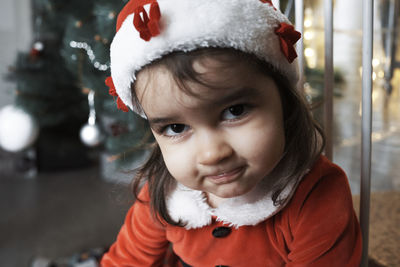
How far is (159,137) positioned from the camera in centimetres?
45

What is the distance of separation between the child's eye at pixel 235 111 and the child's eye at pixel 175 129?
0.18 ft

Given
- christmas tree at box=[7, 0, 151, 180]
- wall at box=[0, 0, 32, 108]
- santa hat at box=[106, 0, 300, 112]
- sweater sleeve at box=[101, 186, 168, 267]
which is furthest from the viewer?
wall at box=[0, 0, 32, 108]

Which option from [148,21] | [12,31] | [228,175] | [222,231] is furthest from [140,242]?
[12,31]

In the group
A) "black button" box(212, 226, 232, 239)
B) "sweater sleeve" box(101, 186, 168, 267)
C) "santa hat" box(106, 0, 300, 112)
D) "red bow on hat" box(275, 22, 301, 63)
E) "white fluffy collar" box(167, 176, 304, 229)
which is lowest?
"sweater sleeve" box(101, 186, 168, 267)

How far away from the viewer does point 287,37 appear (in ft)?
1.38

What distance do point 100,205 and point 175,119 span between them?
1530 millimetres

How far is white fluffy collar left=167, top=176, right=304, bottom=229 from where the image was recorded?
492 millimetres

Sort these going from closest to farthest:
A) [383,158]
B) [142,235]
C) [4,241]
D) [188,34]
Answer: [188,34]
[142,235]
[4,241]
[383,158]

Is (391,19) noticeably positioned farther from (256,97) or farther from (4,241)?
(4,241)

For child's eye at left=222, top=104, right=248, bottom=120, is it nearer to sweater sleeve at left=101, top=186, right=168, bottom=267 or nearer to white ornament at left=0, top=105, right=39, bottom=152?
sweater sleeve at left=101, top=186, right=168, bottom=267

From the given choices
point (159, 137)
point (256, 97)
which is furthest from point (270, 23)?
point (159, 137)

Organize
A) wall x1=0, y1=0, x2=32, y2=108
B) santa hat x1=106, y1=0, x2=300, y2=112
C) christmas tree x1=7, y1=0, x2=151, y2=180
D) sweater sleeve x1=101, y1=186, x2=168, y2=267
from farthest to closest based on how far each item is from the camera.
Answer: wall x1=0, y1=0, x2=32, y2=108, christmas tree x1=7, y1=0, x2=151, y2=180, sweater sleeve x1=101, y1=186, x2=168, y2=267, santa hat x1=106, y1=0, x2=300, y2=112

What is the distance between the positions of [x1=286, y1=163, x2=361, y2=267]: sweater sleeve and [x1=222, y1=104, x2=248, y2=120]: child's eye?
0.17 meters

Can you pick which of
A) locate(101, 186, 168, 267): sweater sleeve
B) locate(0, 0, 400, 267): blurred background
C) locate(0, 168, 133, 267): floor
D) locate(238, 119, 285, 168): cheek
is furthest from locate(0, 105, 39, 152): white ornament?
locate(238, 119, 285, 168): cheek
